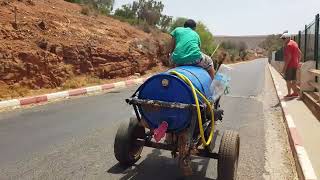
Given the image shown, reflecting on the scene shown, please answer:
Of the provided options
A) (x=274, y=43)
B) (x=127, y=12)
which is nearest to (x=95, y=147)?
(x=127, y=12)

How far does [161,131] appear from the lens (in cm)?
566

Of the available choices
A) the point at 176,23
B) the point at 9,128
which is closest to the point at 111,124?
the point at 9,128

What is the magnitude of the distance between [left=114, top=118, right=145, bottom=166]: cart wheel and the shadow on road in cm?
15

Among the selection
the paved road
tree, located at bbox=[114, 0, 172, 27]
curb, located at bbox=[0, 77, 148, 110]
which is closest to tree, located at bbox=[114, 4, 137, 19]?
tree, located at bbox=[114, 0, 172, 27]

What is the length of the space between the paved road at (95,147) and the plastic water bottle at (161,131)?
2.63 feet

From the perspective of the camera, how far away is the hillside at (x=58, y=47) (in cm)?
1702

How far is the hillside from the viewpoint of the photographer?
1702 cm

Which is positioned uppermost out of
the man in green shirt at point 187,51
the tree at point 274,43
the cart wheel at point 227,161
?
the man in green shirt at point 187,51

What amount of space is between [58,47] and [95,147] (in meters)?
12.8

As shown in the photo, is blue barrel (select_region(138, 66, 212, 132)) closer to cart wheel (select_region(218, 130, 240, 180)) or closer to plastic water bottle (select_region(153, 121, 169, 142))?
plastic water bottle (select_region(153, 121, 169, 142))

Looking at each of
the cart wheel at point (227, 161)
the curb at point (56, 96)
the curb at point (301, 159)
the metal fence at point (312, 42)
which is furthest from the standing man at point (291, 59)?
the cart wheel at point (227, 161)

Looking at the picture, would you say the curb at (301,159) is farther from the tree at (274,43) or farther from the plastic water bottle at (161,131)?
the tree at (274,43)

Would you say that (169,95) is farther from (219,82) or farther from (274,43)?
(274,43)

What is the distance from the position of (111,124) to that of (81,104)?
4.30 m
